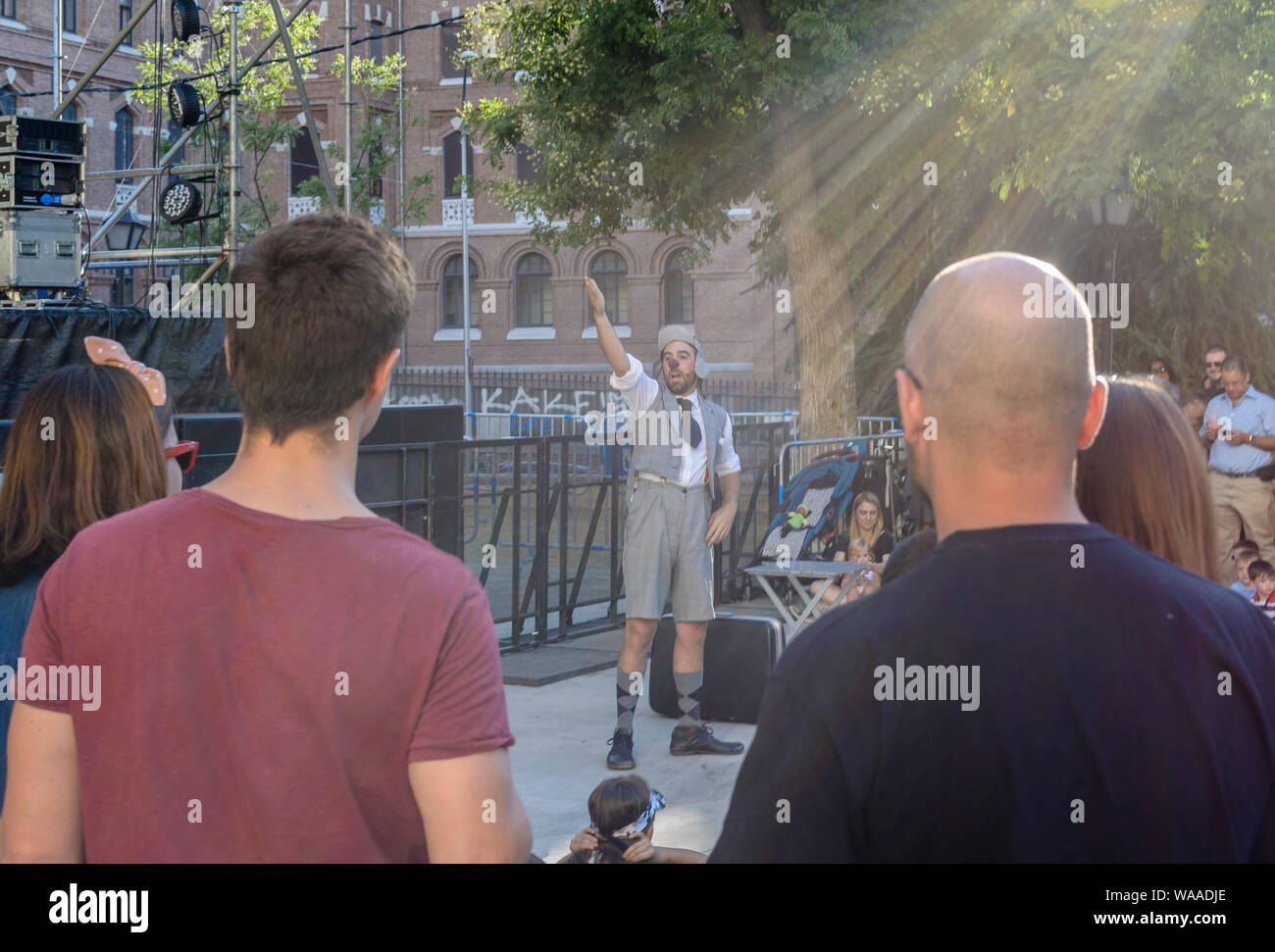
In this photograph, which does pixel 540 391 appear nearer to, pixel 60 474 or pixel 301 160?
pixel 301 160

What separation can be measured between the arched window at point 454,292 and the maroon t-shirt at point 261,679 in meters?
42.6

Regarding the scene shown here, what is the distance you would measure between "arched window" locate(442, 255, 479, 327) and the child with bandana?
40.7 m

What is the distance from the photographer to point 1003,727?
1.54m

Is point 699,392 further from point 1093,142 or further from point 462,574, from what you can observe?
point 1093,142

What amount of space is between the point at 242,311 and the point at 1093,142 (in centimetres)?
1103

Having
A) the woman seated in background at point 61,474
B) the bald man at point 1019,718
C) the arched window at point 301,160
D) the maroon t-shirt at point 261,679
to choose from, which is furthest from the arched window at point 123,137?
the bald man at point 1019,718

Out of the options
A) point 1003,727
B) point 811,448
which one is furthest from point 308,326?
point 811,448

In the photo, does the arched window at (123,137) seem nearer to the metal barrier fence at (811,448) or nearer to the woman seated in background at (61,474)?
the metal barrier fence at (811,448)

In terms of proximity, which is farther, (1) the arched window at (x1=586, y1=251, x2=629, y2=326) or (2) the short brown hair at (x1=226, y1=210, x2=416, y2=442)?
(1) the arched window at (x1=586, y1=251, x2=629, y2=326)

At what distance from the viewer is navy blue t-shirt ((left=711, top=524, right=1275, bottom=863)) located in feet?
5.03

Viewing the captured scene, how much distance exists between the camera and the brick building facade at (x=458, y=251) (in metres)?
38.1

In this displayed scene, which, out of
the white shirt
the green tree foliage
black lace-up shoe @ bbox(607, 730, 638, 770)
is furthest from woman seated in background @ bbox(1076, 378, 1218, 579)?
the green tree foliage

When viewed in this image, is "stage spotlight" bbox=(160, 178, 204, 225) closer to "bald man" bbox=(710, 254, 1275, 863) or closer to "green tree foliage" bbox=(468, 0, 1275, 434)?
"green tree foliage" bbox=(468, 0, 1275, 434)

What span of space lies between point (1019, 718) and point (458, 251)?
43.9 m
